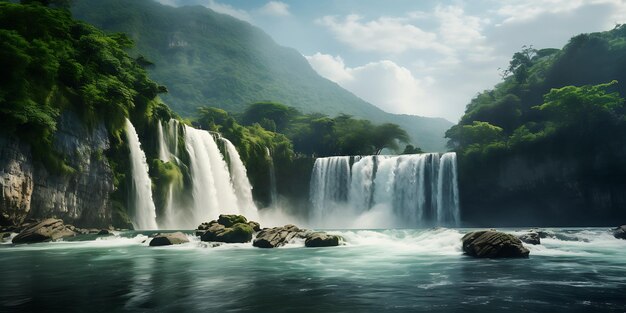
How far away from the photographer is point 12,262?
13.7 metres

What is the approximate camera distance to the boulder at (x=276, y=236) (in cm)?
2012

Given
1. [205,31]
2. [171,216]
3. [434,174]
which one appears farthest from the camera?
[205,31]

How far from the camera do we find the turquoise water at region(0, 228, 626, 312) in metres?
7.61

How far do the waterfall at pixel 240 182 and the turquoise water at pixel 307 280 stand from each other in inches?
1055

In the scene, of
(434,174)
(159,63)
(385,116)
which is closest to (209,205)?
(434,174)

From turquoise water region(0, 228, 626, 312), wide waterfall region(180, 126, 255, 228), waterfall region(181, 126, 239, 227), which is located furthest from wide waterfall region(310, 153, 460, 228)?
turquoise water region(0, 228, 626, 312)

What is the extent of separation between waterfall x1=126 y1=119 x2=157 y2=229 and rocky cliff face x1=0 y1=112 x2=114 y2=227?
224cm

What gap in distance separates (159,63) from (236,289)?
474ft

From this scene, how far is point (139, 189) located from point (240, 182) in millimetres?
14046

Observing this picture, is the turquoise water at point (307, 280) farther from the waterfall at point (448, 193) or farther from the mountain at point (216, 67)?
the mountain at point (216, 67)

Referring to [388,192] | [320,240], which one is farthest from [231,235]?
[388,192]

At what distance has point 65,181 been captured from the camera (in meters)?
26.3

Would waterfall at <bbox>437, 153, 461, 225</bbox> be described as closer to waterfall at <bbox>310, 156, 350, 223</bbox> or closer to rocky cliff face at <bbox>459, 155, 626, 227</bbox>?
rocky cliff face at <bbox>459, 155, 626, 227</bbox>

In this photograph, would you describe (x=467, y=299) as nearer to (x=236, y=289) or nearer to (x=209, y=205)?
(x=236, y=289)
